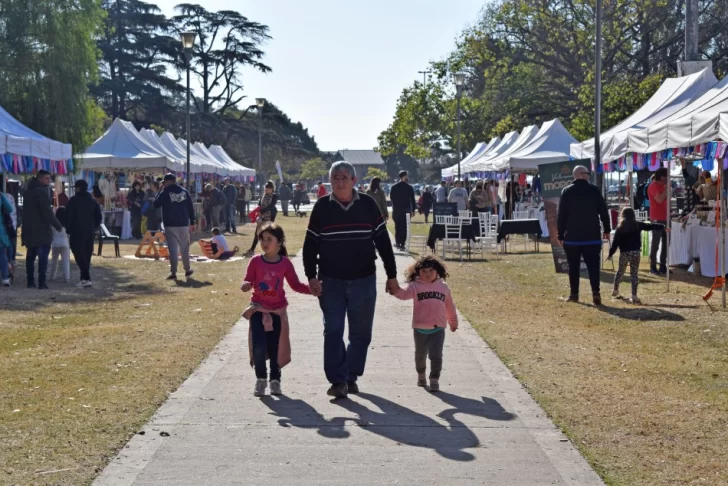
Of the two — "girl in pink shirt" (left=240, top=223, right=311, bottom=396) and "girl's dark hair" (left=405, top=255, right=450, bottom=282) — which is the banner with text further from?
"girl in pink shirt" (left=240, top=223, right=311, bottom=396)

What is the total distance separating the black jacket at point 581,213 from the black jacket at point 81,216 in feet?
24.3

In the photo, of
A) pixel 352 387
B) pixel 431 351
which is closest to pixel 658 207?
pixel 431 351

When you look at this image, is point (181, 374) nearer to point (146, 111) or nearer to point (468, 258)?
point (468, 258)

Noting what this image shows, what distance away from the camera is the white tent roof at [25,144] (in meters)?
19.4

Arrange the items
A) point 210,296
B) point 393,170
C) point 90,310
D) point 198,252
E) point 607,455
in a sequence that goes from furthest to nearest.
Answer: point 393,170
point 198,252
point 210,296
point 90,310
point 607,455

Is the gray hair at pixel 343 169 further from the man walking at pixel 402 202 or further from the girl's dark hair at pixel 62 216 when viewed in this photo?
the man walking at pixel 402 202

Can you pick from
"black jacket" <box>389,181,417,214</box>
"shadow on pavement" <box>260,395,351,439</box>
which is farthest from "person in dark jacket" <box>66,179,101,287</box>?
"shadow on pavement" <box>260,395,351,439</box>

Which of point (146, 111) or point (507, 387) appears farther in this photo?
point (146, 111)

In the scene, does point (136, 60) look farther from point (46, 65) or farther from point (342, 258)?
point (342, 258)

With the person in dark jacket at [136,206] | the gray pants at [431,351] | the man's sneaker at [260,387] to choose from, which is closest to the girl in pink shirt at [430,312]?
the gray pants at [431,351]

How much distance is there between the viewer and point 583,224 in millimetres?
15234

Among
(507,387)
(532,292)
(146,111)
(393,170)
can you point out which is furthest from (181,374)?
(393,170)

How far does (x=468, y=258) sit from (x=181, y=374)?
1658 centimetres

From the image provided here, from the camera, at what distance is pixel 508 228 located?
88.2ft
